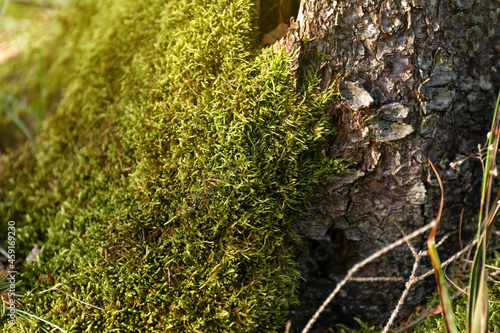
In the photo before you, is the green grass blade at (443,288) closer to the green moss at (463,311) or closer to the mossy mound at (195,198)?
the green moss at (463,311)

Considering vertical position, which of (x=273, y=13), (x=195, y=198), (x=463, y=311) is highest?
(x=273, y=13)

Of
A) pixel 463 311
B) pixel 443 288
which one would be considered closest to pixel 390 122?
pixel 443 288

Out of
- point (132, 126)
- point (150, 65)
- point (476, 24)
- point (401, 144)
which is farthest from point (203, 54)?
point (476, 24)

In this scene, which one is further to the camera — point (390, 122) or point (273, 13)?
point (273, 13)

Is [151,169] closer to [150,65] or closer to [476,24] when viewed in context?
[150,65]

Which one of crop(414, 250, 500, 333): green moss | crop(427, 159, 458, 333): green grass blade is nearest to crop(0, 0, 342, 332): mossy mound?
crop(427, 159, 458, 333): green grass blade

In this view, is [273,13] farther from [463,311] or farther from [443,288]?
[463,311]

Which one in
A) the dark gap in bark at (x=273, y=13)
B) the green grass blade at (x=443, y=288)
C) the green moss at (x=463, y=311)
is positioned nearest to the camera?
the green grass blade at (x=443, y=288)

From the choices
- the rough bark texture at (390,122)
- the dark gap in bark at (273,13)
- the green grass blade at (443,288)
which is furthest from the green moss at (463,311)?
the dark gap in bark at (273,13)
